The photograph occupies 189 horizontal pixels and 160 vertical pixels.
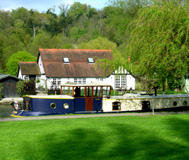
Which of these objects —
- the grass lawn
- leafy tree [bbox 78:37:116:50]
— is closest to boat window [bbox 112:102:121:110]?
the grass lawn

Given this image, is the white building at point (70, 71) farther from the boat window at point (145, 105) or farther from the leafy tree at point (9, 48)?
the boat window at point (145, 105)

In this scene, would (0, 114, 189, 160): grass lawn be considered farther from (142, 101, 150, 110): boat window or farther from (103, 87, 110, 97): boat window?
(142, 101, 150, 110): boat window

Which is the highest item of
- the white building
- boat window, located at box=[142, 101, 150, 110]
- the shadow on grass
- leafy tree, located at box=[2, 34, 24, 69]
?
leafy tree, located at box=[2, 34, 24, 69]

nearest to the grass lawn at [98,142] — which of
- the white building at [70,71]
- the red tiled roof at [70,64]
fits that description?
the white building at [70,71]

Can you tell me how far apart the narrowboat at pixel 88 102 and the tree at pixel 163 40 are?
437cm

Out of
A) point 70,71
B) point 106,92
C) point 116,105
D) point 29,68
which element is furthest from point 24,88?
point 116,105

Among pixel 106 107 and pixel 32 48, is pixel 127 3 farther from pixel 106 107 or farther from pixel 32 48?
pixel 106 107

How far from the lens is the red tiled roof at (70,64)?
5756cm

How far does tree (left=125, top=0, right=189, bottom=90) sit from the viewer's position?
2170 centimetres

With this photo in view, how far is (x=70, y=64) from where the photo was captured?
59906 mm

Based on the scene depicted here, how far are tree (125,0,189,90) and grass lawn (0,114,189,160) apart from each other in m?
6.45

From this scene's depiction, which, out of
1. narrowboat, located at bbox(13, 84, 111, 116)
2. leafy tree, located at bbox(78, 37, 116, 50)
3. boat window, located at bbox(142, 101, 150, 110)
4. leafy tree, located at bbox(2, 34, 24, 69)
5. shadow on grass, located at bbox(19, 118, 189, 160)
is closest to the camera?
shadow on grass, located at bbox(19, 118, 189, 160)

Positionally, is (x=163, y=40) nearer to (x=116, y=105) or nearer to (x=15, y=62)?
(x=116, y=105)

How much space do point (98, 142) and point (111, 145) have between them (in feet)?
2.25
